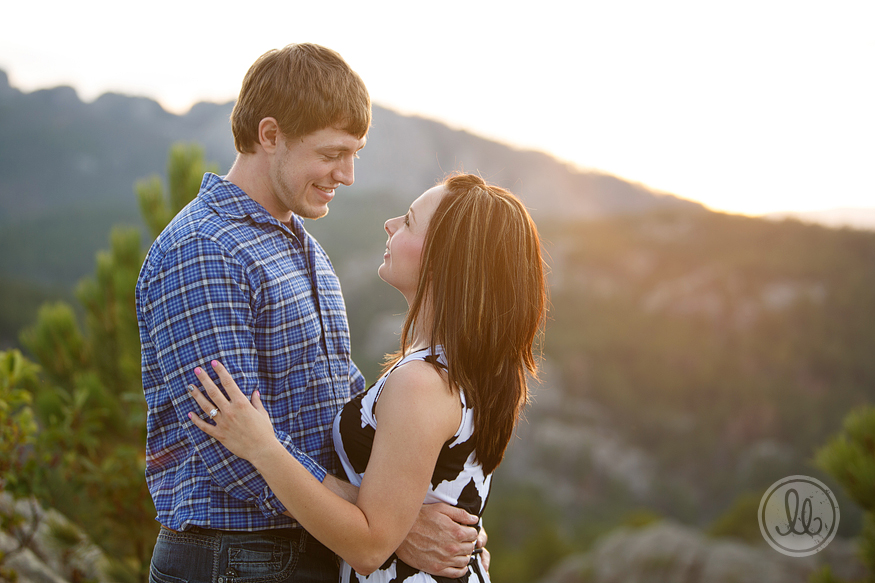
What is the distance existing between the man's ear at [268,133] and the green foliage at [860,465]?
10.2ft

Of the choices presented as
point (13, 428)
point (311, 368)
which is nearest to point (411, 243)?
point (311, 368)

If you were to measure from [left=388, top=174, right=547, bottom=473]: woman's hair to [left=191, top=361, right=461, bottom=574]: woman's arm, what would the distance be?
0.59 feet

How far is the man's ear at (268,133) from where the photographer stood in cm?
162

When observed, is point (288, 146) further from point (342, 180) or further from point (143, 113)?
point (143, 113)

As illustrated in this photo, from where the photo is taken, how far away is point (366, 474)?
A: 1.33m

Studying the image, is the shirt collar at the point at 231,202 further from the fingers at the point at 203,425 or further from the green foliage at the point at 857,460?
the green foliage at the point at 857,460

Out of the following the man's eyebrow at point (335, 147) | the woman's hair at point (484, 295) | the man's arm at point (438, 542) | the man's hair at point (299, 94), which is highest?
the man's hair at point (299, 94)

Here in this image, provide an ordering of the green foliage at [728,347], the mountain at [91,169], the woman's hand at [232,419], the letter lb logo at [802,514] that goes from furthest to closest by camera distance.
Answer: the mountain at [91,169]
the green foliage at [728,347]
the letter lb logo at [802,514]
the woman's hand at [232,419]

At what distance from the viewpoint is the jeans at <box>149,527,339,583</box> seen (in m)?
1.42

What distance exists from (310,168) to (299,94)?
216mm

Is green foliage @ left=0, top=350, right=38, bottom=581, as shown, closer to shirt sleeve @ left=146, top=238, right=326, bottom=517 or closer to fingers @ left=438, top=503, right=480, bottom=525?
shirt sleeve @ left=146, top=238, right=326, bottom=517

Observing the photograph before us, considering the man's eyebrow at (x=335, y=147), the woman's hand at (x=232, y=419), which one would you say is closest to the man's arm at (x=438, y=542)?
the woman's hand at (x=232, y=419)

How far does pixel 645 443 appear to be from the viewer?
1190 centimetres

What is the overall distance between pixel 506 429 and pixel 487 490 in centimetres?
24
